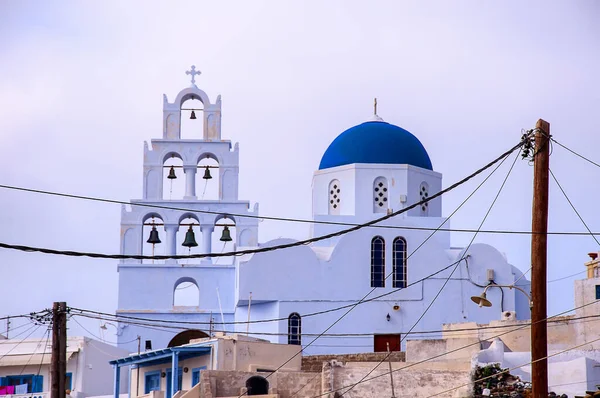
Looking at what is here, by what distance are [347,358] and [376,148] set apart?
9.70 metres

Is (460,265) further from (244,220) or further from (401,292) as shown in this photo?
(244,220)

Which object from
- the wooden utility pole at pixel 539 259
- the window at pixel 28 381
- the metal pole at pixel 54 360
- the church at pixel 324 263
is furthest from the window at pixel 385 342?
the wooden utility pole at pixel 539 259

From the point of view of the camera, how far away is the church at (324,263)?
4175cm

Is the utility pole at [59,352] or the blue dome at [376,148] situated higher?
the blue dome at [376,148]

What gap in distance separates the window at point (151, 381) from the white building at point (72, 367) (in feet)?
15.6

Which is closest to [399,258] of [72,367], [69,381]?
[72,367]

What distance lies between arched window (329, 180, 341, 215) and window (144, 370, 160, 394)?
891cm

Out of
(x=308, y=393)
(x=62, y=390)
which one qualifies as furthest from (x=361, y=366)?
(x=62, y=390)

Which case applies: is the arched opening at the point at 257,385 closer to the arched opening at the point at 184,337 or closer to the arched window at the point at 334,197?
the arched opening at the point at 184,337

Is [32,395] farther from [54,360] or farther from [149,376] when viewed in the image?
[54,360]

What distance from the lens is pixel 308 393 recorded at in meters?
32.5

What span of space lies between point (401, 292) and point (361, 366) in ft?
32.0

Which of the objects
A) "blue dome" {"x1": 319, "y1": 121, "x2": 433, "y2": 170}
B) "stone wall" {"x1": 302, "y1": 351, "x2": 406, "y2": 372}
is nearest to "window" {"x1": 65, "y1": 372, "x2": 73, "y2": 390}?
"stone wall" {"x1": 302, "y1": 351, "x2": 406, "y2": 372}

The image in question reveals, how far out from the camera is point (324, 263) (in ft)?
140
